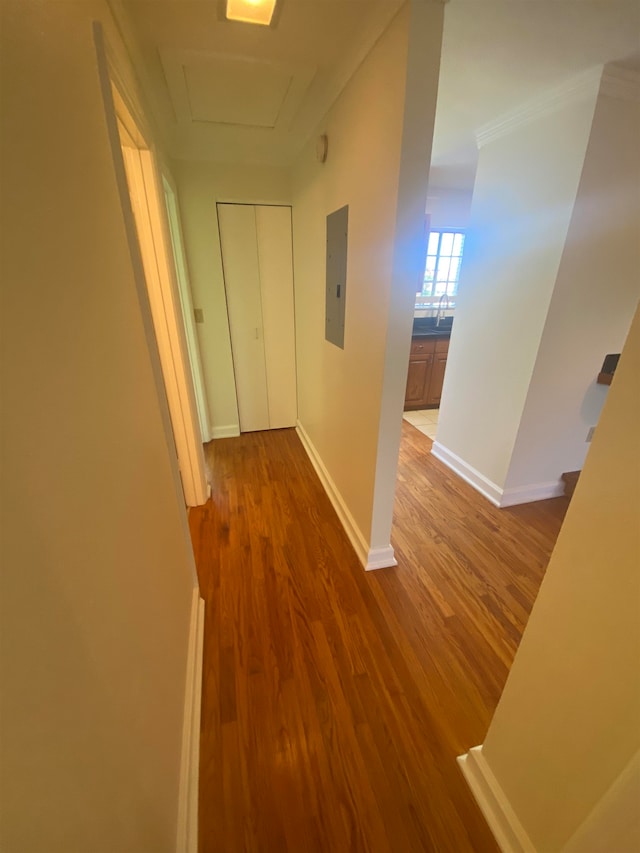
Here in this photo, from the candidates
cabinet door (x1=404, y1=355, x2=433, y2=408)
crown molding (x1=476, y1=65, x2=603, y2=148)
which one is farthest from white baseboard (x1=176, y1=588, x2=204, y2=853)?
cabinet door (x1=404, y1=355, x2=433, y2=408)

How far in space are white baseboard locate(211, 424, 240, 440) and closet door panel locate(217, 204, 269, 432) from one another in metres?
0.08

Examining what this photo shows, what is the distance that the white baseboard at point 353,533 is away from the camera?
186 cm

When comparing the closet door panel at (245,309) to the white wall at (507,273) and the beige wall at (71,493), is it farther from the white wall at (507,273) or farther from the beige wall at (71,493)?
the beige wall at (71,493)

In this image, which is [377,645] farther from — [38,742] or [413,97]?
[413,97]

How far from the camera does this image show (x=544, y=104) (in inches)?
69.2

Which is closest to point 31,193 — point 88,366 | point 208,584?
point 88,366

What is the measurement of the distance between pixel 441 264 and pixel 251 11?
376 cm

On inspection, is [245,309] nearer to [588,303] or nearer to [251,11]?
[251,11]

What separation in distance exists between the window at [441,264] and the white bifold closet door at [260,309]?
2217 mm

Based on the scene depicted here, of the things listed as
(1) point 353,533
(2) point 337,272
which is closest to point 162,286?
(2) point 337,272

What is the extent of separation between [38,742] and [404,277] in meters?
1.49

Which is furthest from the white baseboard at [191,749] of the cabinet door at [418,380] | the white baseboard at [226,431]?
the cabinet door at [418,380]

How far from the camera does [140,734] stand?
725 millimetres

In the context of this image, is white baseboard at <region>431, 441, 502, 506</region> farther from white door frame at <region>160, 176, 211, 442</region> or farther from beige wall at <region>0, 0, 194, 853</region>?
beige wall at <region>0, 0, 194, 853</region>
